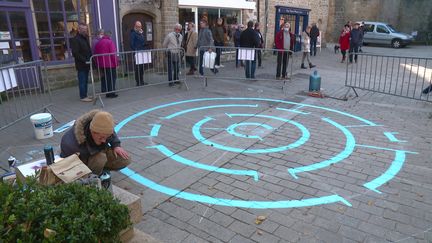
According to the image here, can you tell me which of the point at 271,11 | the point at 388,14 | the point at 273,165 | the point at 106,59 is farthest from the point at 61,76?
the point at 388,14

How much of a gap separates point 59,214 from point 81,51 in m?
7.14

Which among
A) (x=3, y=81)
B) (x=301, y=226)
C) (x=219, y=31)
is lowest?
(x=301, y=226)

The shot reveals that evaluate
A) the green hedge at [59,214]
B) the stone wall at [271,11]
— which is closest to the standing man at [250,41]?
the stone wall at [271,11]

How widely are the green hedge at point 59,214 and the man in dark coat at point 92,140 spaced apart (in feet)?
3.70

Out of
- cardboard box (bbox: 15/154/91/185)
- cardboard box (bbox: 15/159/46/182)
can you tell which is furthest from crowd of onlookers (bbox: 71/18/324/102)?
cardboard box (bbox: 15/154/91/185)

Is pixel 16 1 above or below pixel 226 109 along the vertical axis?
above

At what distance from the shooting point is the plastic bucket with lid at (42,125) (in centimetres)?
613

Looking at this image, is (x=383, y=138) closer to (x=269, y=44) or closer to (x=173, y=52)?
(x=173, y=52)

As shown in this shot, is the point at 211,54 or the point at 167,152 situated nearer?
the point at 167,152

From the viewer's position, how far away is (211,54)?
10906mm

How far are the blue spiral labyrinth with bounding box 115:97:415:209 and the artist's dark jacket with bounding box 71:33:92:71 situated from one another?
88.6 inches

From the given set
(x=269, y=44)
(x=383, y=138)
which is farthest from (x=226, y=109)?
(x=269, y=44)

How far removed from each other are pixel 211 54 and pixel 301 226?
796cm

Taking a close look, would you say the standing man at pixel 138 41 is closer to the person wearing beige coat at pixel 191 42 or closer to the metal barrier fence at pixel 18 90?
the person wearing beige coat at pixel 191 42
